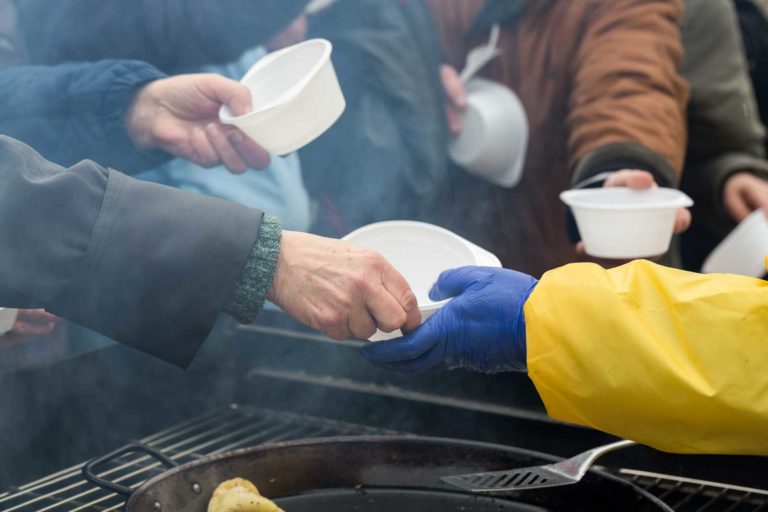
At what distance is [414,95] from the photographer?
3.11m

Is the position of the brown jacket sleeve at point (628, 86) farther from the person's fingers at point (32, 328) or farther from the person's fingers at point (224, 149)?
the person's fingers at point (32, 328)

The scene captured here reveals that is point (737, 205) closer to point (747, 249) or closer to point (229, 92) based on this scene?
point (747, 249)

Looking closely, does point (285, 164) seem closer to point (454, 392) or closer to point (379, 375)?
point (379, 375)

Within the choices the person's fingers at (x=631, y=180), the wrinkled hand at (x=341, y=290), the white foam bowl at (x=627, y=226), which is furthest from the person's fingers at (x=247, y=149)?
the person's fingers at (x=631, y=180)

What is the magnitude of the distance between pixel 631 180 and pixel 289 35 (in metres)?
1.27

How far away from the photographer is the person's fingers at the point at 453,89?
328 cm

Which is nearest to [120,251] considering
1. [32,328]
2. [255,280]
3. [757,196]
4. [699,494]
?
[255,280]

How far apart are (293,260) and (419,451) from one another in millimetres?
588

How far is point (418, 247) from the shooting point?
1.98m

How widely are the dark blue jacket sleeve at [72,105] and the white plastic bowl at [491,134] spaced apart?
139 centimetres

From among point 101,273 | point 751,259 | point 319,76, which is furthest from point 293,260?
point 751,259

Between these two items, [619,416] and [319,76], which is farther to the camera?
[319,76]

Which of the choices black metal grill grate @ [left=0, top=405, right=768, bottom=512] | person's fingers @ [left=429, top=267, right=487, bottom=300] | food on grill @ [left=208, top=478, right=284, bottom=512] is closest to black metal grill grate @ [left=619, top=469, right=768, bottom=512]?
black metal grill grate @ [left=0, top=405, right=768, bottom=512]

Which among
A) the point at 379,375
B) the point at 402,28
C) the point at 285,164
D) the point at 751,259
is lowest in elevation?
the point at 379,375
